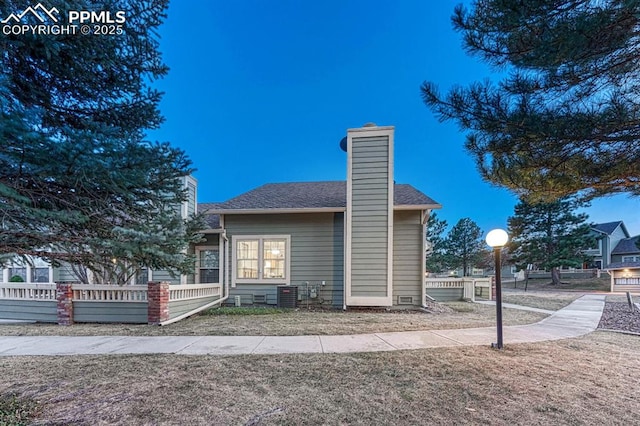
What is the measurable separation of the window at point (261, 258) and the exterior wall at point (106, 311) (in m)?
3.09

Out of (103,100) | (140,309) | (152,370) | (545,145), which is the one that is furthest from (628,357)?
(140,309)

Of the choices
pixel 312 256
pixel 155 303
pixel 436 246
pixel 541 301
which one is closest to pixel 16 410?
pixel 155 303

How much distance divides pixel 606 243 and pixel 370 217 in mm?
38690

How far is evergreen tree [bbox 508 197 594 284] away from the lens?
86.8 feet

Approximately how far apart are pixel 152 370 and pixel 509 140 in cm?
569

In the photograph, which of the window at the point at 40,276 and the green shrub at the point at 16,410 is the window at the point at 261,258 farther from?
the window at the point at 40,276

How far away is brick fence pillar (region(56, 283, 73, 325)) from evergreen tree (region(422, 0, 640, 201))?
866 cm

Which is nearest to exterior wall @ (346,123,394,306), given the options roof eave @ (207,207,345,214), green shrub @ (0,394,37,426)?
roof eave @ (207,207,345,214)

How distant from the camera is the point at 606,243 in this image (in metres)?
32.8

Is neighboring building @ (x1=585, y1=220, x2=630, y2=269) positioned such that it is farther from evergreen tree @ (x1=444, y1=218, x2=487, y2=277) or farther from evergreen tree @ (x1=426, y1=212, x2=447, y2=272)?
evergreen tree @ (x1=426, y1=212, x2=447, y2=272)

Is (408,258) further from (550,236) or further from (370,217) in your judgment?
(550,236)

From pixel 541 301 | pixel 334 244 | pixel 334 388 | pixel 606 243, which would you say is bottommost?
pixel 541 301

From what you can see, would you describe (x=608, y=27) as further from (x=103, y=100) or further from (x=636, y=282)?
(x=636, y=282)

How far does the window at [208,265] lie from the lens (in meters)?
10.0
